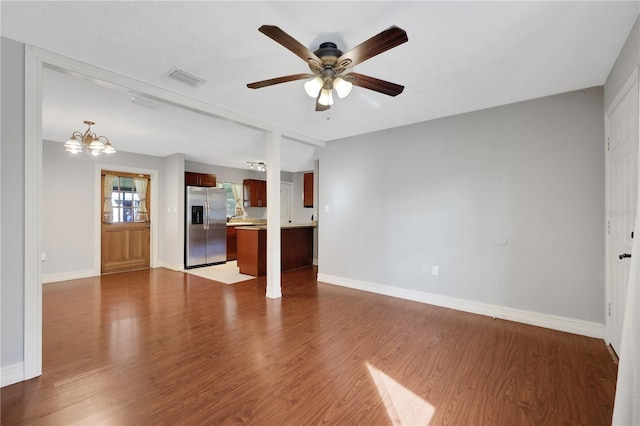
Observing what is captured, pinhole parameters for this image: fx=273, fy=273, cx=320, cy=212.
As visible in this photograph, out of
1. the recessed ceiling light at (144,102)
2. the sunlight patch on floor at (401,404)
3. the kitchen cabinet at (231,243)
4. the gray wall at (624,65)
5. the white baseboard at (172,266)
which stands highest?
the recessed ceiling light at (144,102)

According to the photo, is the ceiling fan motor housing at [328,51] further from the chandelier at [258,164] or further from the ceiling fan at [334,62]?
the chandelier at [258,164]

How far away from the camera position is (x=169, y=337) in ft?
8.82

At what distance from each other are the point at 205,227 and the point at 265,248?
1816 millimetres

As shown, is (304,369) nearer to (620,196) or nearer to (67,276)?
(620,196)

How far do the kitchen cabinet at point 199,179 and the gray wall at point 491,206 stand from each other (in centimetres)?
373

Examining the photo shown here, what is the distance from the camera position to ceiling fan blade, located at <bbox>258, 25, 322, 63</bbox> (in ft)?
4.75

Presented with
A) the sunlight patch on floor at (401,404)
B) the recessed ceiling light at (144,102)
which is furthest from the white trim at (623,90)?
the recessed ceiling light at (144,102)

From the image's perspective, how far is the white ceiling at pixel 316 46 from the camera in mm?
1697

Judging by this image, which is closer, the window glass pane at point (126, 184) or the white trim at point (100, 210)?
the white trim at point (100, 210)

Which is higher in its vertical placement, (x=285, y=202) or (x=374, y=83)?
(x=374, y=83)

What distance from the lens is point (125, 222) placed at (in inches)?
225

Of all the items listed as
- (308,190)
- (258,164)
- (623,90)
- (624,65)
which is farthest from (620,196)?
(258,164)

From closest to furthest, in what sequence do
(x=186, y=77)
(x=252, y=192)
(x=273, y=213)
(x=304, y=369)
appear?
(x=304, y=369)
(x=186, y=77)
(x=273, y=213)
(x=252, y=192)

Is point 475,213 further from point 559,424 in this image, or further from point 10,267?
point 10,267
